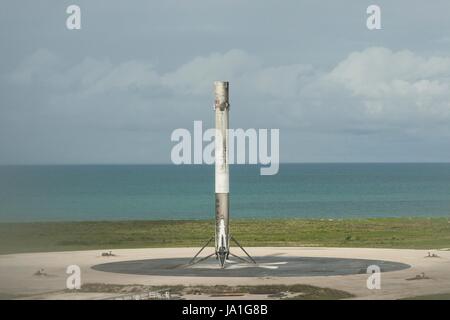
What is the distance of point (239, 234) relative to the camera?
61219mm

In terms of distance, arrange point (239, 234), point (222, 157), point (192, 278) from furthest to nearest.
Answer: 1. point (239, 234)
2. point (222, 157)
3. point (192, 278)

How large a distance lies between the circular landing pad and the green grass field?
9.31 meters

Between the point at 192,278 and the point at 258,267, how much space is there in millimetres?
4406

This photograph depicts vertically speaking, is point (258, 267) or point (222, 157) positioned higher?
point (222, 157)

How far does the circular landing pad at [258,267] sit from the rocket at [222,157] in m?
1.11

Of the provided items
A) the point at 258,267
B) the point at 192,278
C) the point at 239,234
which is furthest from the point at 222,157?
the point at 239,234

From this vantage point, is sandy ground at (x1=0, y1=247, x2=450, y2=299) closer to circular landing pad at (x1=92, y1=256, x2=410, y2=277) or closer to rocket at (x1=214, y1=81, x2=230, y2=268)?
circular landing pad at (x1=92, y1=256, x2=410, y2=277)

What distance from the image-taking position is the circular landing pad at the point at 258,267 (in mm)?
37656

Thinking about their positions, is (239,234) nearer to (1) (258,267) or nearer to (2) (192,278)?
(1) (258,267)

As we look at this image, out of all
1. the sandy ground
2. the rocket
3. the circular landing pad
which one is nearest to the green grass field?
the sandy ground

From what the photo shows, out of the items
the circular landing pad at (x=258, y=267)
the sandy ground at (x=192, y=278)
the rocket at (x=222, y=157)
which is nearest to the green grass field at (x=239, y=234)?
the sandy ground at (x=192, y=278)

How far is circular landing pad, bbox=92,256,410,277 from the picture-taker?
124 feet
